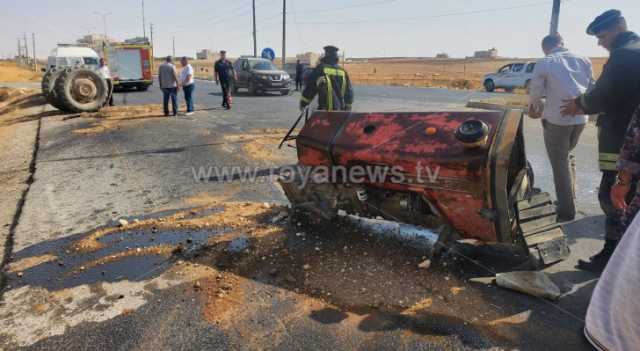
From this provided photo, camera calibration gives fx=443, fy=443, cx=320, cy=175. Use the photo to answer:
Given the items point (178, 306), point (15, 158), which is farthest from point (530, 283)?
point (15, 158)

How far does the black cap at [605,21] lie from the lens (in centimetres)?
331

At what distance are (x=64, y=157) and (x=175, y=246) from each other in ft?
15.4

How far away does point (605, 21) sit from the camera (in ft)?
Answer: 10.9

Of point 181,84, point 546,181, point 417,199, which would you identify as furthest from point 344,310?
point 181,84

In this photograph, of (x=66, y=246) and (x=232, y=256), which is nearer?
(x=232, y=256)

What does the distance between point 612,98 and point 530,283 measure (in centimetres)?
153

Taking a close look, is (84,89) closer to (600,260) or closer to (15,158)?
(15,158)

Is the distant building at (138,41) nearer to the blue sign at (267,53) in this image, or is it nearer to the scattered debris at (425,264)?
the blue sign at (267,53)

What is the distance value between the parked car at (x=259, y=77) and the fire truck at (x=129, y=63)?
5.52 metres

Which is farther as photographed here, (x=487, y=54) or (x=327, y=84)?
(x=487, y=54)

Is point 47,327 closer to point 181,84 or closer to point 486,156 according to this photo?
point 486,156

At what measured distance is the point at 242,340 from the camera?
2525mm

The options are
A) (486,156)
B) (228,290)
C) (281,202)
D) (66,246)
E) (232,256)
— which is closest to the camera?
(486,156)

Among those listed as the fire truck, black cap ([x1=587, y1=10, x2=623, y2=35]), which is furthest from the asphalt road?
the fire truck
